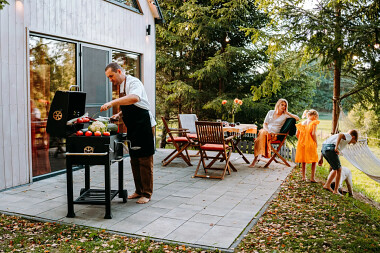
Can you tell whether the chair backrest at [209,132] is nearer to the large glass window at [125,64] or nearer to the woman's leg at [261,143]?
the woman's leg at [261,143]

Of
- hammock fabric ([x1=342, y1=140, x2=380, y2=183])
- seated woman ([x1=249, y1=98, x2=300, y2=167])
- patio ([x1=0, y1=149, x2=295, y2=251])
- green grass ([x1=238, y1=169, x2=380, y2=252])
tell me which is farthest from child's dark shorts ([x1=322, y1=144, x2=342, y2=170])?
seated woman ([x1=249, y1=98, x2=300, y2=167])

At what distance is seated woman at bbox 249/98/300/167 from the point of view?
786 centimetres

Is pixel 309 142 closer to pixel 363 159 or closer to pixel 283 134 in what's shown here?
pixel 363 159

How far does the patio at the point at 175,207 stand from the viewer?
13.1ft

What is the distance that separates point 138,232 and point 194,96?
428 inches

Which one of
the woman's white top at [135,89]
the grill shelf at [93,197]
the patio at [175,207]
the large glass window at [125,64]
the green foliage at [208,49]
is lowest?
the patio at [175,207]

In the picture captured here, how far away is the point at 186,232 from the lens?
3.97m

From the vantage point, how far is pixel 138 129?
16.1 ft

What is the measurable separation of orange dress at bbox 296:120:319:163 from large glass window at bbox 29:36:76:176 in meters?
4.43

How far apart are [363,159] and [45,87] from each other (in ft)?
18.9

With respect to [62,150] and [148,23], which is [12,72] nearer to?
[62,150]

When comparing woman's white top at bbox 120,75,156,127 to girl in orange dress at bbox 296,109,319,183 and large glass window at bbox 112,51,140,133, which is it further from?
large glass window at bbox 112,51,140,133

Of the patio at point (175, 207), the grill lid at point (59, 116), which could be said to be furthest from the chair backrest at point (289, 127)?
the grill lid at point (59, 116)

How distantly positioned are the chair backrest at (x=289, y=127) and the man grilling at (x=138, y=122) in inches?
147
